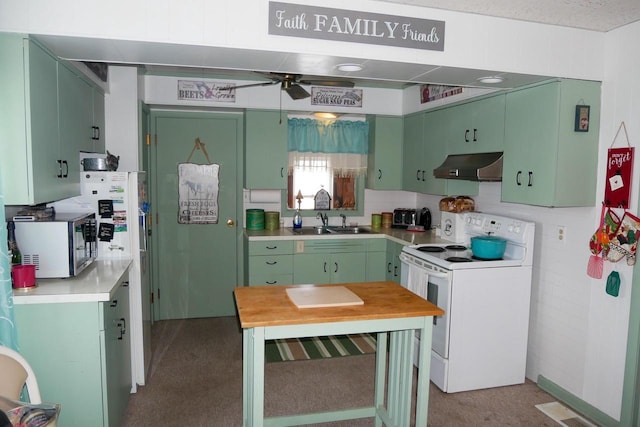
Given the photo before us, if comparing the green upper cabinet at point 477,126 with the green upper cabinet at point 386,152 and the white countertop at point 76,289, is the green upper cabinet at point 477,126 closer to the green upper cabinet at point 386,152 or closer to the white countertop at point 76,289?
the green upper cabinet at point 386,152

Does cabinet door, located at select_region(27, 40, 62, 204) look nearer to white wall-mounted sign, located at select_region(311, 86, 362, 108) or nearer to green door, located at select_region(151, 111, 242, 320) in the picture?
green door, located at select_region(151, 111, 242, 320)

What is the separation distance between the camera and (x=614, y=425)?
2.99 metres

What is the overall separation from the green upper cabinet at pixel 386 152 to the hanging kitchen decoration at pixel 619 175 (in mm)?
2404

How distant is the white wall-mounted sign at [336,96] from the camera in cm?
494

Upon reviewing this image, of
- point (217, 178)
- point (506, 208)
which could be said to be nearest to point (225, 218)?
point (217, 178)

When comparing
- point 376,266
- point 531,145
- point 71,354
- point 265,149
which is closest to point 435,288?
point 531,145

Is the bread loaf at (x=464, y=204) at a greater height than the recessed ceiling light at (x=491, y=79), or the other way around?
the recessed ceiling light at (x=491, y=79)

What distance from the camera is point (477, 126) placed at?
152 inches

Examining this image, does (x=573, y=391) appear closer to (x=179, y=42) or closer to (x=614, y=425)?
(x=614, y=425)

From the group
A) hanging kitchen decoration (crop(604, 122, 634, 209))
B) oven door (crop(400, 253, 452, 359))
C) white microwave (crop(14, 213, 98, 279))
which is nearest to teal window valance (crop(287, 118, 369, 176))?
oven door (crop(400, 253, 452, 359))

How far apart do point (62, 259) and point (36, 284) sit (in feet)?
0.61

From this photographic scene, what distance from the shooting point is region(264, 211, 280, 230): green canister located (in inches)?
201

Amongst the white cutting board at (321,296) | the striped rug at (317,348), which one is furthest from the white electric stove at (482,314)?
the white cutting board at (321,296)

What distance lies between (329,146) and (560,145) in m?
2.69
